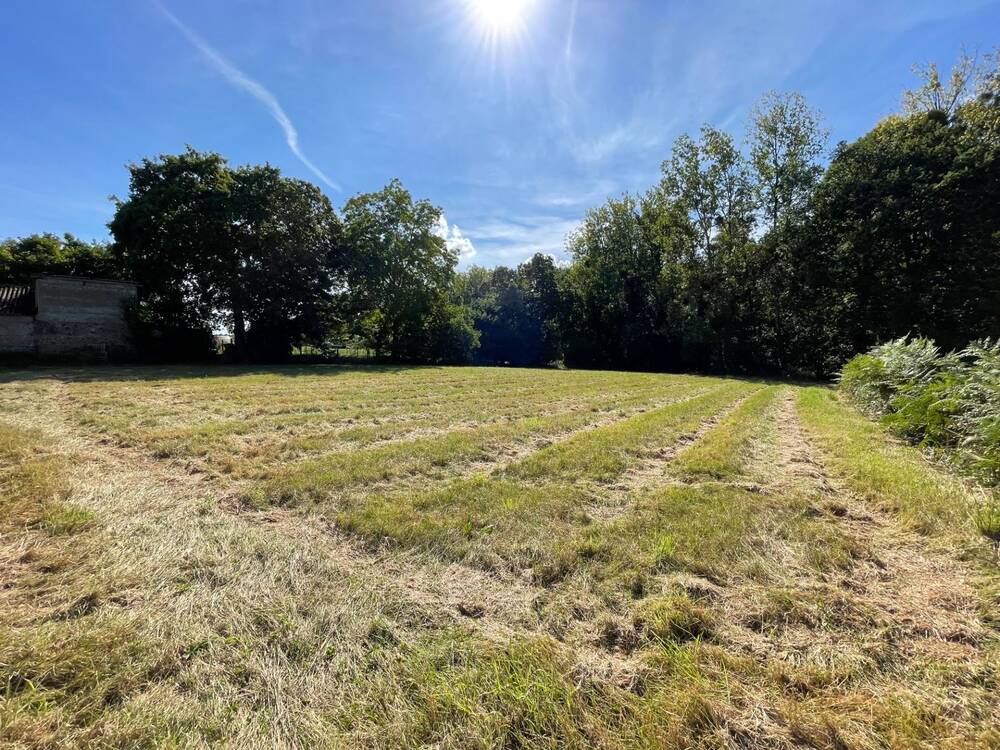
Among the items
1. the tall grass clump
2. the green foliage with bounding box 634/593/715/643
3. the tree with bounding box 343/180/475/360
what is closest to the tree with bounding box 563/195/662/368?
the tree with bounding box 343/180/475/360

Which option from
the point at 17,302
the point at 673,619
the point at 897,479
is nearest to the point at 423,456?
the point at 673,619

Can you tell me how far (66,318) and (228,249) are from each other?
8.19m

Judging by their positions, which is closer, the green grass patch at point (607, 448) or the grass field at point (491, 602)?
the grass field at point (491, 602)

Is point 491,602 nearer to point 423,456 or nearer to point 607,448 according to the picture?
point 423,456

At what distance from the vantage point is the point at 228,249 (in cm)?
2416

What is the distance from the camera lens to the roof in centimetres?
1962

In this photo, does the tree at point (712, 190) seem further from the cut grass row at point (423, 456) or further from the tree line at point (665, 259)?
the cut grass row at point (423, 456)

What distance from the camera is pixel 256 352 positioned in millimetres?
26766

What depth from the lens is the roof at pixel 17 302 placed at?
19.6 meters

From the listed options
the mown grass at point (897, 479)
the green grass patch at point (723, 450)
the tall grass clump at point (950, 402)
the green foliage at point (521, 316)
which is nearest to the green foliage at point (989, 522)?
the mown grass at point (897, 479)

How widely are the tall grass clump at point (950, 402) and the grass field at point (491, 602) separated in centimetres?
47

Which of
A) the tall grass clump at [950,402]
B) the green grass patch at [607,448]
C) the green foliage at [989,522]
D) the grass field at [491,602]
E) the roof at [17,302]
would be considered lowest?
the grass field at [491,602]

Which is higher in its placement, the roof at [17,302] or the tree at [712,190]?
the tree at [712,190]

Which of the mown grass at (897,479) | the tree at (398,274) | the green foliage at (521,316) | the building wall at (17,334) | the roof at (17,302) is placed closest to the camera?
the mown grass at (897,479)
